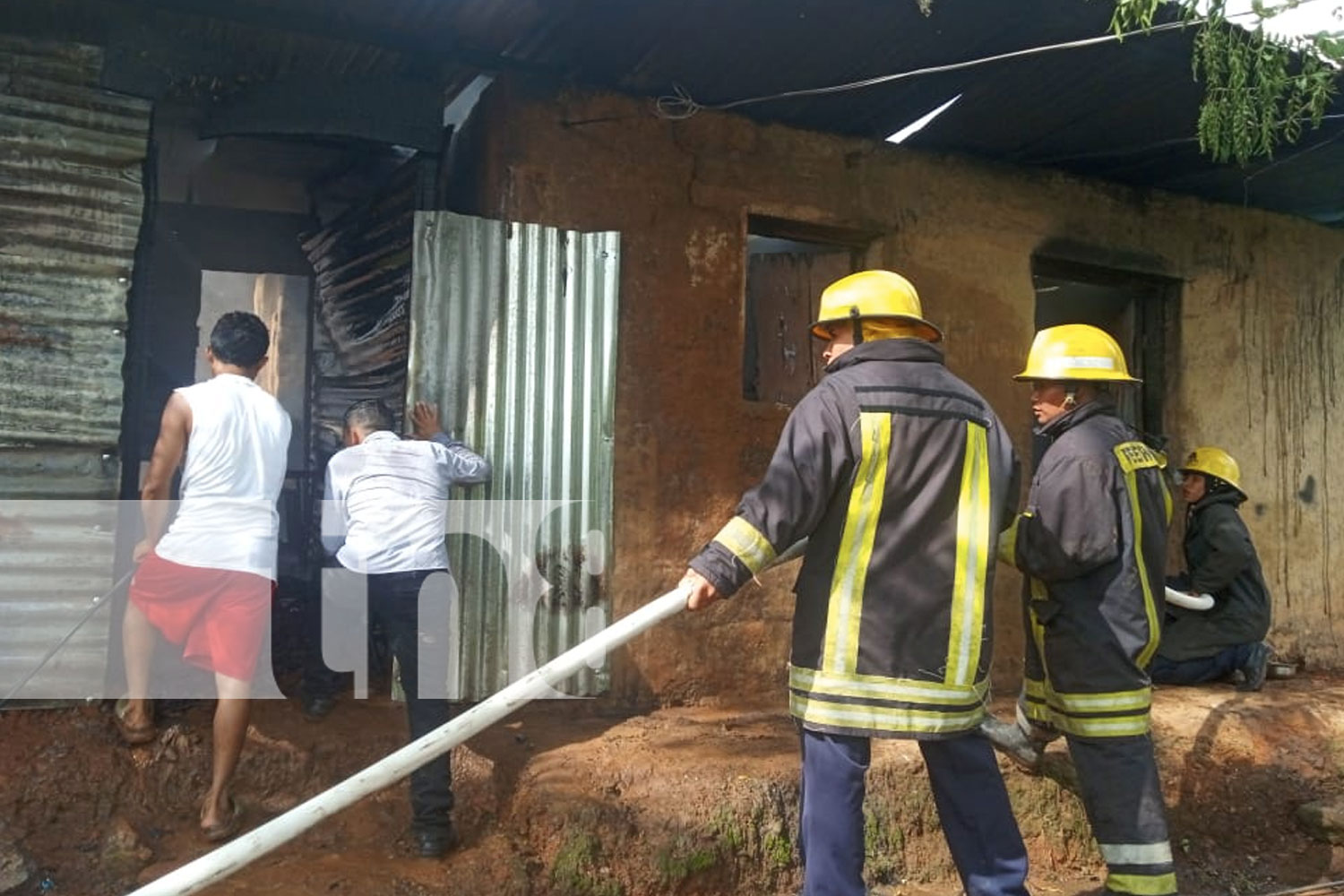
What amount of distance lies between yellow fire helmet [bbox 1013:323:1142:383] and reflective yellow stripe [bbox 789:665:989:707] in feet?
4.86

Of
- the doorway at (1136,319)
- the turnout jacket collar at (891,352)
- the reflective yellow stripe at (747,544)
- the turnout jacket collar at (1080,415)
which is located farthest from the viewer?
the doorway at (1136,319)

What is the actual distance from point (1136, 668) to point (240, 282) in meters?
13.9

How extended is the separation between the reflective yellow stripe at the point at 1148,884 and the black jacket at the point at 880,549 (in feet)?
3.15

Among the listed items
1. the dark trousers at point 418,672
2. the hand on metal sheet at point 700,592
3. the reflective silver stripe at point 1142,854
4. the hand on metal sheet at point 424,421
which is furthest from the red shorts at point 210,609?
the reflective silver stripe at point 1142,854

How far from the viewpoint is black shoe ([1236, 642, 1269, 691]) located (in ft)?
20.1

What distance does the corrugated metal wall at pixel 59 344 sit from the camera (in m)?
4.22

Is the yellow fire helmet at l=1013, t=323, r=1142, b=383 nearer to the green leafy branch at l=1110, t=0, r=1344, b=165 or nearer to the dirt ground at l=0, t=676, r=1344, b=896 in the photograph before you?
the green leafy branch at l=1110, t=0, r=1344, b=165

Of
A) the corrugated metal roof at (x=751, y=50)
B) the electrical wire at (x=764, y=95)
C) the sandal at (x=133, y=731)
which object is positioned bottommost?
the sandal at (x=133, y=731)

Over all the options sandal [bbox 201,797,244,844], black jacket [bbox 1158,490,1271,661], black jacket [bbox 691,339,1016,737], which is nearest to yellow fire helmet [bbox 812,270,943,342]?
black jacket [bbox 691,339,1016,737]

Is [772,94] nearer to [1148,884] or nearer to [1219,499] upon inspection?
[1219,499]

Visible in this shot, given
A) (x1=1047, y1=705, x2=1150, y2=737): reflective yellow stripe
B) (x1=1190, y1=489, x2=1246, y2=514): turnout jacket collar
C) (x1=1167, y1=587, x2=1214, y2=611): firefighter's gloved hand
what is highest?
(x1=1190, y1=489, x2=1246, y2=514): turnout jacket collar

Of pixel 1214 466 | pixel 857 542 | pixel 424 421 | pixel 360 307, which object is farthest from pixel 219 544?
pixel 1214 466

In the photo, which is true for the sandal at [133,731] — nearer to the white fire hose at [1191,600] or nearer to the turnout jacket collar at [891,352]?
the turnout jacket collar at [891,352]

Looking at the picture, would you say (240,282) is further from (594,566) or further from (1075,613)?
(1075,613)
